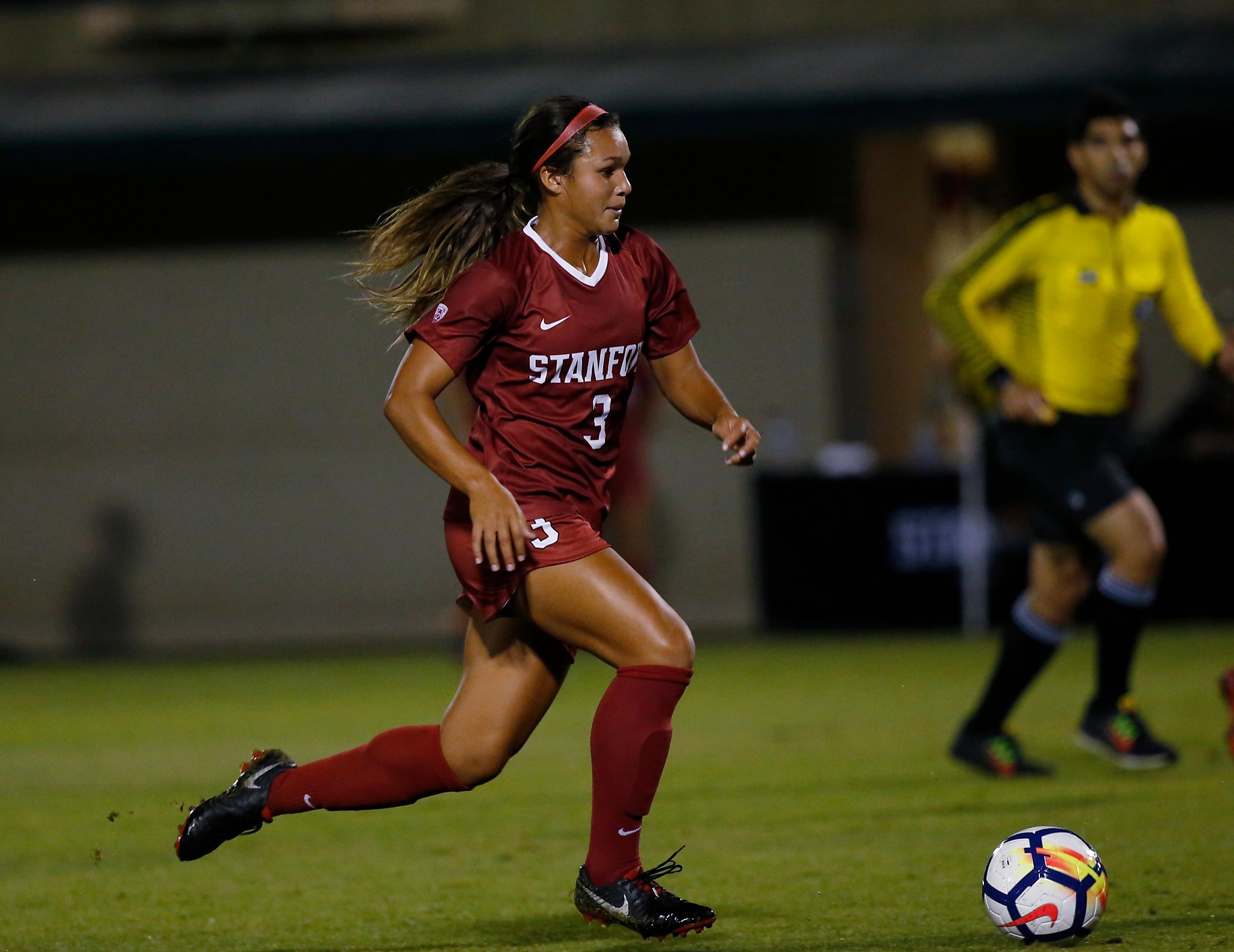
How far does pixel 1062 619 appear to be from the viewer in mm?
7168

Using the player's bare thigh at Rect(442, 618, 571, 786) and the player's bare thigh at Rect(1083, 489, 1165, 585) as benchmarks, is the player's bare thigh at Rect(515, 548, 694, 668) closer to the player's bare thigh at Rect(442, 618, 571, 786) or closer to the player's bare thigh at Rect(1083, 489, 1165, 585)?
the player's bare thigh at Rect(442, 618, 571, 786)

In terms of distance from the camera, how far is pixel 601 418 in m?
4.65

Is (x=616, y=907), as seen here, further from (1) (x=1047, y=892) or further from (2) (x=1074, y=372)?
(2) (x=1074, y=372)

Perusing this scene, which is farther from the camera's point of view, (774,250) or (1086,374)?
(774,250)

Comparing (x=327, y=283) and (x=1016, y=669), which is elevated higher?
(x=327, y=283)

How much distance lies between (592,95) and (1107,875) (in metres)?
9.16

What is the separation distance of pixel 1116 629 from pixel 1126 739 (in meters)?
0.41

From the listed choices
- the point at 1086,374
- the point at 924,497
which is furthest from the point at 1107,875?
the point at 924,497

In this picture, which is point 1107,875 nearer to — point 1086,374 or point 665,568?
point 1086,374

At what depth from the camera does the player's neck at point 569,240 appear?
15.2 feet

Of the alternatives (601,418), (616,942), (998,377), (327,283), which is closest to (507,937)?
(616,942)

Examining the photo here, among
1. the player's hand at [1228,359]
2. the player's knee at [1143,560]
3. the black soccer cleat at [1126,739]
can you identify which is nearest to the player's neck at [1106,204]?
the player's hand at [1228,359]

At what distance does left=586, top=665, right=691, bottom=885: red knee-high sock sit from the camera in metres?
4.43

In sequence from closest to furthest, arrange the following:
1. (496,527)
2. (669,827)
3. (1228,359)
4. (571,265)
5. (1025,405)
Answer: (496,527) < (571,265) < (669,827) < (1228,359) < (1025,405)
